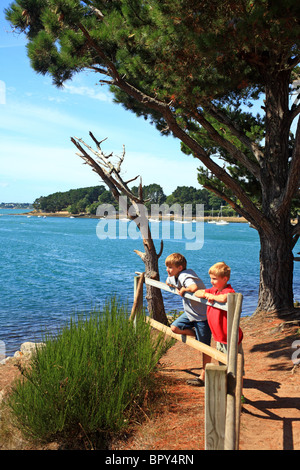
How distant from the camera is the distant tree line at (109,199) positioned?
12481 cm

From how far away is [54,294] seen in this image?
1033 inches

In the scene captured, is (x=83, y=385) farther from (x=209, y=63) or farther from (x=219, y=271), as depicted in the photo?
(x=209, y=63)

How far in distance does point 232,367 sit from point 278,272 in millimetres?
5977

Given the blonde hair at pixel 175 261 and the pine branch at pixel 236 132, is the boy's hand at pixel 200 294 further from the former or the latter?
the pine branch at pixel 236 132

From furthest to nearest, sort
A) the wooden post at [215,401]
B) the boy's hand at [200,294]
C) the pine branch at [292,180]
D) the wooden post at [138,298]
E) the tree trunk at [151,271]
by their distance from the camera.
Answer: the tree trunk at [151,271] → the pine branch at [292,180] → the wooden post at [138,298] → the boy's hand at [200,294] → the wooden post at [215,401]

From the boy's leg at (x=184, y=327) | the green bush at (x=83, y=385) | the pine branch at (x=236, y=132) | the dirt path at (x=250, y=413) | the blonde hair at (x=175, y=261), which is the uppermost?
the pine branch at (x=236, y=132)

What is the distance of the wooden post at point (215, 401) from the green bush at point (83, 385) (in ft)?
4.43

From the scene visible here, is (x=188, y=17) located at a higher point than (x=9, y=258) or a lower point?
higher

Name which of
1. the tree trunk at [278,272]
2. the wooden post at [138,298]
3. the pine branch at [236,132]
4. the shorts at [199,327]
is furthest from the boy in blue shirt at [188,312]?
the pine branch at [236,132]
